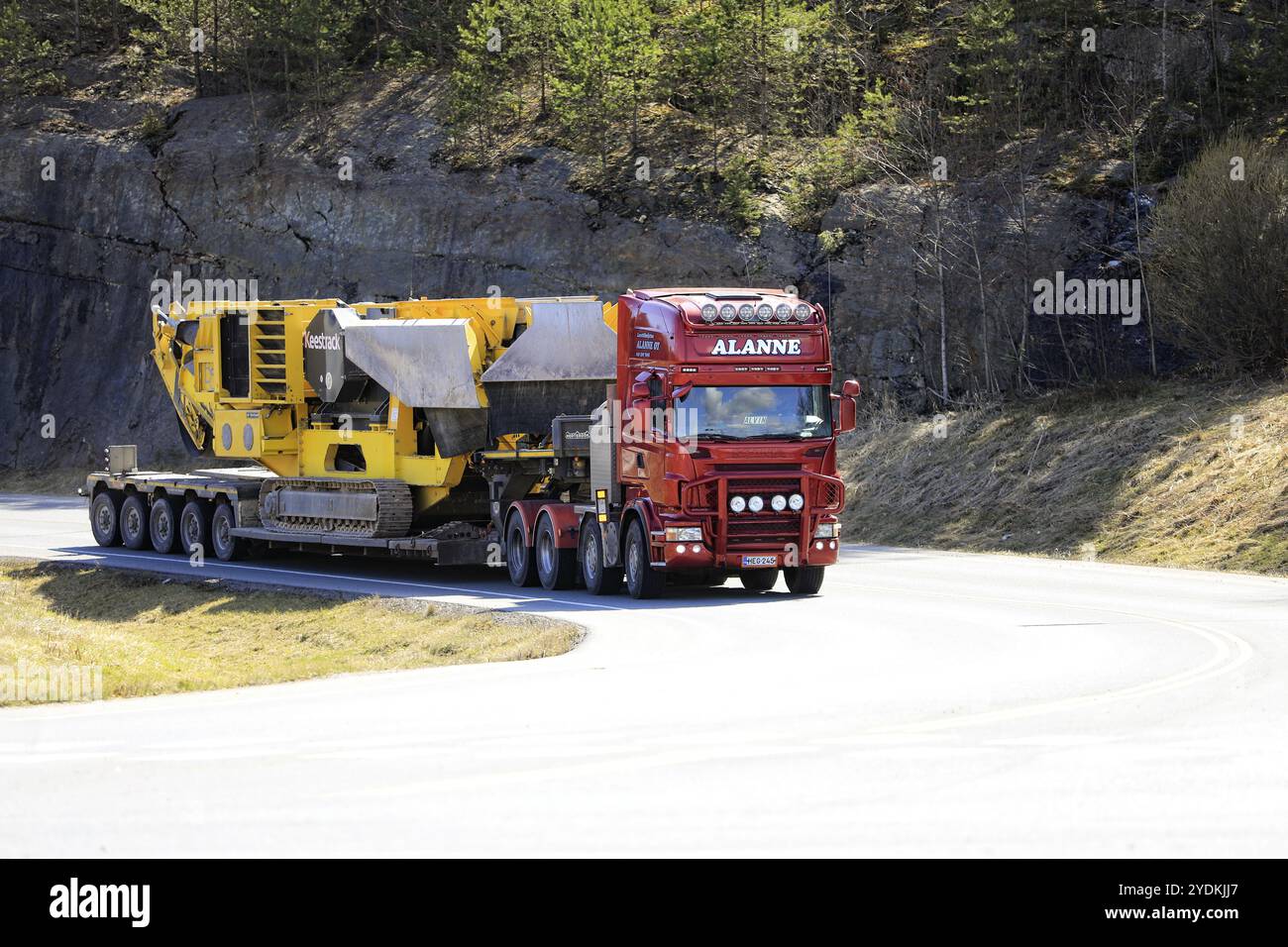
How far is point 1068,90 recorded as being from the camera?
143 ft

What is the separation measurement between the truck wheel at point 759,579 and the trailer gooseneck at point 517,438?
0.10 feet

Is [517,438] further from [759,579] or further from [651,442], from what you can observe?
[759,579]

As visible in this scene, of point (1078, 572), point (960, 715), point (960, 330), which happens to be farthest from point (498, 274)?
point (960, 715)

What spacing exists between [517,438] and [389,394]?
253cm

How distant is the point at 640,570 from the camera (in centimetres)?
2181

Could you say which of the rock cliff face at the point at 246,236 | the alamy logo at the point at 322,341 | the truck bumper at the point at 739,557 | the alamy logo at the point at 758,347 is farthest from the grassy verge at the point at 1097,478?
the alamy logo at the point at 322,341

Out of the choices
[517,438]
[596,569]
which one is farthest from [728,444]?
[517,438]

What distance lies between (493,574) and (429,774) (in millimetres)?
17004

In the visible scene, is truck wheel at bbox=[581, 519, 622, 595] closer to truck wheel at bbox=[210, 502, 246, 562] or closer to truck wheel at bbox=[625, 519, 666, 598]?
truck wheel at bbox=[625, 519, 666, 598]

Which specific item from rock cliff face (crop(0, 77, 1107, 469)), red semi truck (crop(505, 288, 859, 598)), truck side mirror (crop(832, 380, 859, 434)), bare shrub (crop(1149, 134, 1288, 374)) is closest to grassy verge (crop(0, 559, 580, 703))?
red semi truck (crop(505, 288, 859, 598))

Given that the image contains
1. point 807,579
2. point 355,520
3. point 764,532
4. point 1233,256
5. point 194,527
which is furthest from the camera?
point 1233,256

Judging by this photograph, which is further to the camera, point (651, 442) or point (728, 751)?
point (651, 442)

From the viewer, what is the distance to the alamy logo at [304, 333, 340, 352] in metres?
27.2

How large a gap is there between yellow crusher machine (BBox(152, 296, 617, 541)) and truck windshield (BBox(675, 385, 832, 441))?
3.82 m
